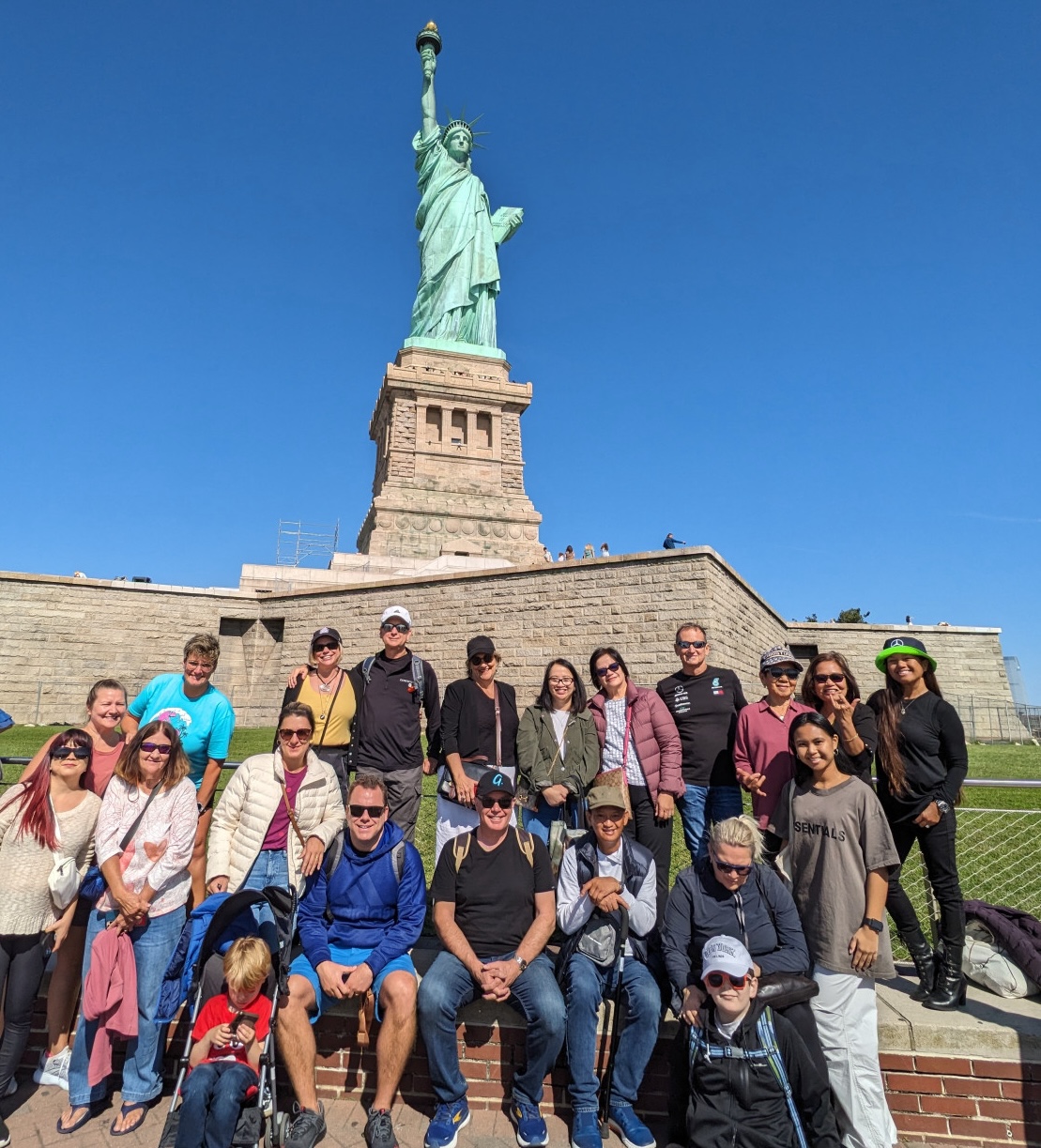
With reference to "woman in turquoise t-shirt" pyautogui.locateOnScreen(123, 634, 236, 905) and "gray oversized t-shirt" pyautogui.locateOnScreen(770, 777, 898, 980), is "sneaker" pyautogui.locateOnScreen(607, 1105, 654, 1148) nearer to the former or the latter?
"gray oversized t-shirt" pyautogui.locateOnScreen(770, 777, 898, 980)

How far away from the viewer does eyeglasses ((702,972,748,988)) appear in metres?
3.06

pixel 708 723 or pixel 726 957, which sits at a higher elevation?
pixel 708 723

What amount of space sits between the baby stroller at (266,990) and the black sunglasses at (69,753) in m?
1.11

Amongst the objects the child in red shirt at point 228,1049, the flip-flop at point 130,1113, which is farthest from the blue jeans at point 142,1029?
the child in red shirt at point 228,1049

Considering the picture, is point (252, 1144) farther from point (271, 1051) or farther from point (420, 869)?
point (420, 869)

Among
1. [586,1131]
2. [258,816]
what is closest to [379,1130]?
[586,1131]

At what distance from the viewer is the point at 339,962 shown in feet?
12.1

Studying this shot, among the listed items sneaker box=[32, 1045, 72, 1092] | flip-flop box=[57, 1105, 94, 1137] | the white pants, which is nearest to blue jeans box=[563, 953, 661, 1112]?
the white pants

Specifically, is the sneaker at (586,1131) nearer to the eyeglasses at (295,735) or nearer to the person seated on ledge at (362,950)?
the person seated on ledge at (362,950)

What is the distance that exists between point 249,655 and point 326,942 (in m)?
18.1

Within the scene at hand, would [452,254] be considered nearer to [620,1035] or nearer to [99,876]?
[99,876]

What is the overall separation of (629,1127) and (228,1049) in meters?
1.81

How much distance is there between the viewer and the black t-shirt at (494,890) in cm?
377

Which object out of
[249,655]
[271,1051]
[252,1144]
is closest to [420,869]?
[271,1051]
